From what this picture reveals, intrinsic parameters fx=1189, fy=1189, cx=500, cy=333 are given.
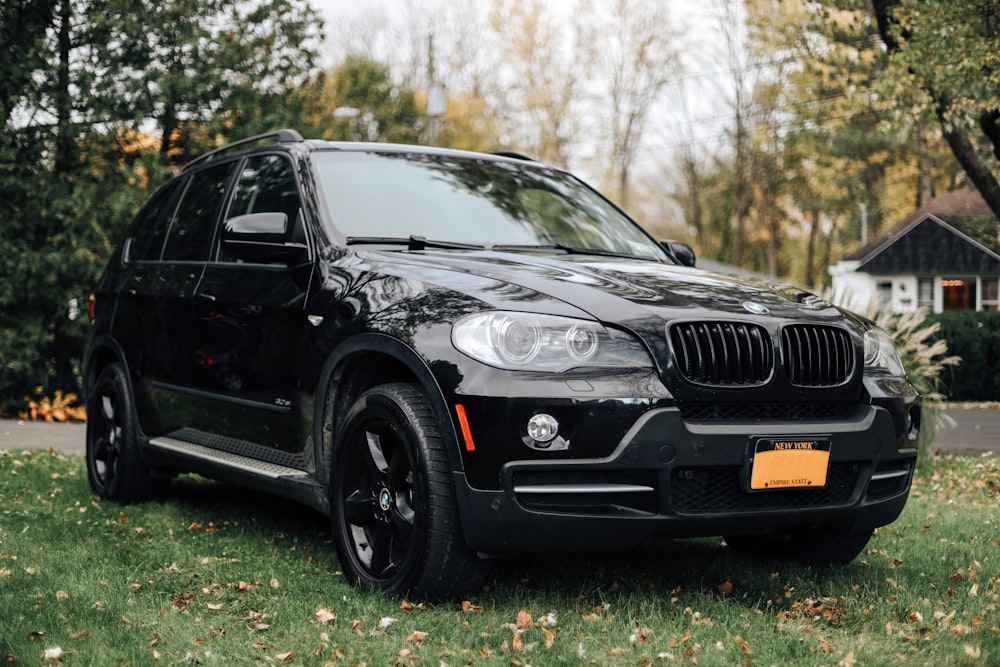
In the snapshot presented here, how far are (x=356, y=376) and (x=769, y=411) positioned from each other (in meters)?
1.59

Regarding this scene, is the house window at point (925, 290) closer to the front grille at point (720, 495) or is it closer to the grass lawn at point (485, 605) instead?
the grass lawn at point (485, 605)

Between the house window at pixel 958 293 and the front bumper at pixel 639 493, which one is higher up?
the front bumper at pixel 639 493

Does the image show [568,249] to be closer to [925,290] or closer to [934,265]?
[934,265]

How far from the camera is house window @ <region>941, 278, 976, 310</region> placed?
43125 mm

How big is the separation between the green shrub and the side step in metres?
16.8

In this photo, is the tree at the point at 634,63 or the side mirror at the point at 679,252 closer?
the side mirror at the point at 679,252

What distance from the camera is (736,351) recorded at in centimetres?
401

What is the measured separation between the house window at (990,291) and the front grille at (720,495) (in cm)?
4150

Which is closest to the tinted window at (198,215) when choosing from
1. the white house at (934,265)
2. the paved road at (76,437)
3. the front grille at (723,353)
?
the front grille at (723,353)

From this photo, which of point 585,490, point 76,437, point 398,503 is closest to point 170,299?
point 398,503

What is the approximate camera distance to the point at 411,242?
4.90m

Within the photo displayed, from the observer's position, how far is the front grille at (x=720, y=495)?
3939mm

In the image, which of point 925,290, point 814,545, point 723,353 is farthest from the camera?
point 925,290

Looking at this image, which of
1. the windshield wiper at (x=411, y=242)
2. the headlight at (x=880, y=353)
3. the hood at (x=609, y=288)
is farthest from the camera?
the windshield wiper at (x=411, y=242)
